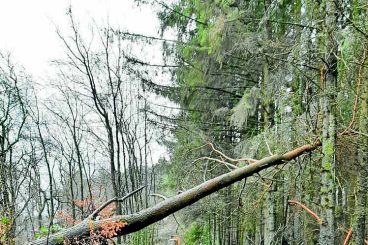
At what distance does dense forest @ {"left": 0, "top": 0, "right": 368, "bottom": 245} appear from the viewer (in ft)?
14.2

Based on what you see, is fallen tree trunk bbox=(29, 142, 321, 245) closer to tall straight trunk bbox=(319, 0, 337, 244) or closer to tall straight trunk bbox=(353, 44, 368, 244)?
tall straight trunk bbox=(353, 44, 368, 244)

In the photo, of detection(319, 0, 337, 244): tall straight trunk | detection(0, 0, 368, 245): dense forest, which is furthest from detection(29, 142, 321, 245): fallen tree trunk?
detection(319, 0, 337, 244): tall straight trunk

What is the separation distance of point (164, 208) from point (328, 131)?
209cm

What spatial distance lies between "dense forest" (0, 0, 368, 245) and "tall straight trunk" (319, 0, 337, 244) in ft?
0.04

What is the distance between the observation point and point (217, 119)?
1061 cm

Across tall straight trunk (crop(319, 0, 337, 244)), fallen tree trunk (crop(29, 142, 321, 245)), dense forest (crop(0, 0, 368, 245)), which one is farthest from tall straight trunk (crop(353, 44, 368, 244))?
fallen tree trunk (crop(29, 142, 321, 245))

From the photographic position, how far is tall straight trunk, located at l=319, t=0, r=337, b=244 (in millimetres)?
3938

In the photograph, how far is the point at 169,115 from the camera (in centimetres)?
1155

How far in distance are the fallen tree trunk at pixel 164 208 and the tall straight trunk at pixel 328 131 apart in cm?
63

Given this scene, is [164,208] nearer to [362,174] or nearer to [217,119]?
[362,174]

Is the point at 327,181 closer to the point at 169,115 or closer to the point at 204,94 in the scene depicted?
the point at 204,94

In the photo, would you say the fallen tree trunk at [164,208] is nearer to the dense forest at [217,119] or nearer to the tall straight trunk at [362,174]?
the dense forest at [217,119]

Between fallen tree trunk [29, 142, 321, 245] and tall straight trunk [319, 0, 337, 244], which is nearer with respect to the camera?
tall straight trunk [319, 0, 337, 244]

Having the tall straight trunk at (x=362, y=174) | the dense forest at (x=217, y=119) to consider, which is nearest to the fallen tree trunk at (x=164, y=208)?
the dense forest at (x=217, y=119)
